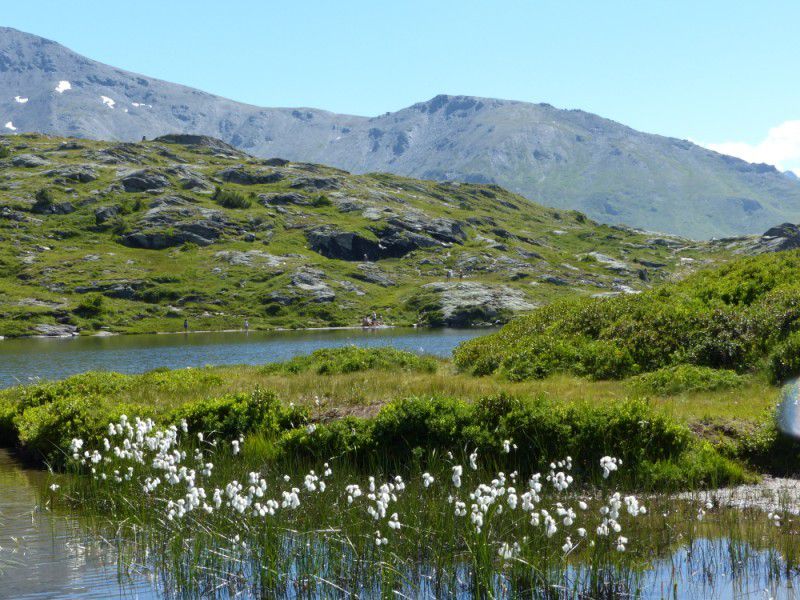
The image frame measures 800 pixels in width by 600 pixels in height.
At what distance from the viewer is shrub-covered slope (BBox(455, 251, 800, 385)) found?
25438 mm

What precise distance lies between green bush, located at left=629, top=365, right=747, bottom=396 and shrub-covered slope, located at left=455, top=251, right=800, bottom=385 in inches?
13.3

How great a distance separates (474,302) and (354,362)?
399ft

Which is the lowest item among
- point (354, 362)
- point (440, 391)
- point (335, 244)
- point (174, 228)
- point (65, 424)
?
point (65, 424)

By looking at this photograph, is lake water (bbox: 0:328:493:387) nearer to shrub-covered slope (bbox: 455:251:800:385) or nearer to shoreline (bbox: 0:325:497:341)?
shoreline (bbox: 0:325:497:341)

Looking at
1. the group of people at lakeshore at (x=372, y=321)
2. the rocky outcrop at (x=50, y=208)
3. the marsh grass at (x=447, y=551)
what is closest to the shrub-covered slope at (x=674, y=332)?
the marsh grass at (x=447, y=551)

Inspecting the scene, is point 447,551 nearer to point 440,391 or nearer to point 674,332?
point 440,391

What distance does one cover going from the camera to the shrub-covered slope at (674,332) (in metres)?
25.4

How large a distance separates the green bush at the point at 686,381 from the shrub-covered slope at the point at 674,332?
337 millimetres

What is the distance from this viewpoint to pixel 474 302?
156m

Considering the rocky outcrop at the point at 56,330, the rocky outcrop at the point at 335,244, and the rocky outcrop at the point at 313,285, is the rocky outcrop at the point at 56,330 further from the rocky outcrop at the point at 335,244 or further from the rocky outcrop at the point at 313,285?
the rocky outcrop at the point at 335,244

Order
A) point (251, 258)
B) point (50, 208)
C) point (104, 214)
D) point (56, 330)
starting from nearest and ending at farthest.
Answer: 1. point (56, 330)
2. point (251, 258)
3. point (104, 214)
4. point (50, 208)

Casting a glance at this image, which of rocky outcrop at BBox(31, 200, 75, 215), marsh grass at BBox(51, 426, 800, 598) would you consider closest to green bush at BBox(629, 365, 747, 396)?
marsh grass at BBox(51, 426, 800, 598)

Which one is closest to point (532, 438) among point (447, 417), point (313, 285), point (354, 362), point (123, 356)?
point (447, 417)

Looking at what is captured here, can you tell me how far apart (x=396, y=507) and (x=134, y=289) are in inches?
5953
